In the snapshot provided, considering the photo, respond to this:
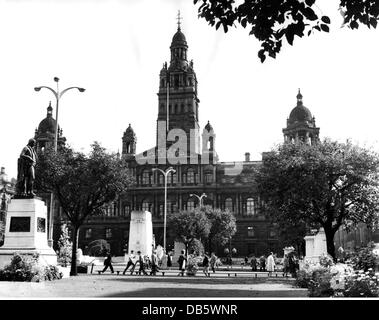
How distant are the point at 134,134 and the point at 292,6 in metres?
91.6

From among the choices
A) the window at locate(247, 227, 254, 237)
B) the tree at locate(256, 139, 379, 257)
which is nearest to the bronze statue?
the tree at locate(256, 139, 379, 257)

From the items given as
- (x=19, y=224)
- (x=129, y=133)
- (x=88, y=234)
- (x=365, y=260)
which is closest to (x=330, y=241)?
(x=365, y=260)

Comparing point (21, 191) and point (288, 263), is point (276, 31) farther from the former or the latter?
point (288, 263)

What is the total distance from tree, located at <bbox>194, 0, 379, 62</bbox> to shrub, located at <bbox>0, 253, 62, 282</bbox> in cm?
1330

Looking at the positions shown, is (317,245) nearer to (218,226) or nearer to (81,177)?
(81,177)

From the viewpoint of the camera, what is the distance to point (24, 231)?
18.8 meters

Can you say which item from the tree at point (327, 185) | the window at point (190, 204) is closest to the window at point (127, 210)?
the window at point (190, 204)

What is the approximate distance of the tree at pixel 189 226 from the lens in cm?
6136

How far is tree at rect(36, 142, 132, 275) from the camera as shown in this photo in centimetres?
2828

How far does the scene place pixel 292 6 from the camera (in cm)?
600

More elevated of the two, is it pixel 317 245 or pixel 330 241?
pixel 330 241

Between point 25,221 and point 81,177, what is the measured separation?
9582 millimetres
